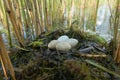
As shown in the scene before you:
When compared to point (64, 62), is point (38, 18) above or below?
above

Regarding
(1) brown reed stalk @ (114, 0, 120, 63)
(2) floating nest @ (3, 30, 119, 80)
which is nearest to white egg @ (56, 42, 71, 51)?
(2) floating nest @ (3, 30, 119, 80)

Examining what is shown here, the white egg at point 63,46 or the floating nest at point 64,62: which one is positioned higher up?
the white egg at point 63,46

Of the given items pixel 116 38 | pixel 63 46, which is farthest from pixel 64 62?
pixel 116 38

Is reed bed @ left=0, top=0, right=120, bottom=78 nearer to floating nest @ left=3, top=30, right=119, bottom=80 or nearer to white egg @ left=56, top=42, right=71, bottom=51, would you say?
floating nest @ left=3, top=30, right=119, bottom=80

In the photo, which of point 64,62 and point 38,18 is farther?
point 38,18

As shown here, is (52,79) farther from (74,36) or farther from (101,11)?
(101,11)

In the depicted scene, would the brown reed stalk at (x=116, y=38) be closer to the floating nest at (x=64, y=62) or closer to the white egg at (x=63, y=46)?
the floating nest at (x=64, y=62)

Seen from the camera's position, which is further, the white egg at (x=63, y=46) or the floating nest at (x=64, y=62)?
the white egg at (x=63, y=46)

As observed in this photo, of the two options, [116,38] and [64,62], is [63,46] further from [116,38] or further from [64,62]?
[116,38]

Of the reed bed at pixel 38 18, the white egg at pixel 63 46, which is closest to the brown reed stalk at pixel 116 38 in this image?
the reed bed at pixel 38 18
